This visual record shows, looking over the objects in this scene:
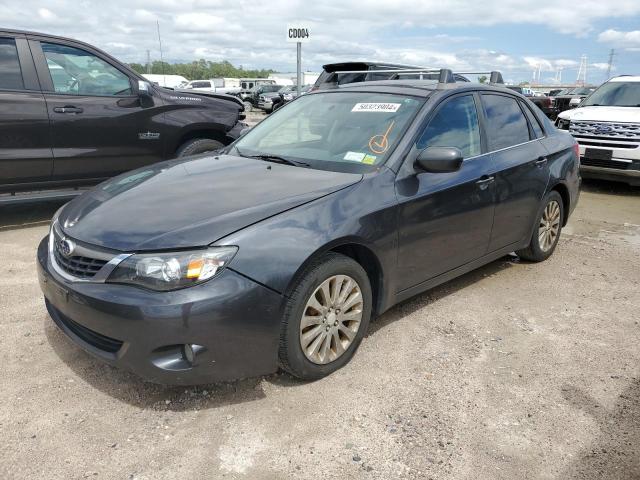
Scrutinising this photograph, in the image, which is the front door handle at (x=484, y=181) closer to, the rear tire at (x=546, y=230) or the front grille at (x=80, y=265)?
the rear tire at (x=546, y=230)

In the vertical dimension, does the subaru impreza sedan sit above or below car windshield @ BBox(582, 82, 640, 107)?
below

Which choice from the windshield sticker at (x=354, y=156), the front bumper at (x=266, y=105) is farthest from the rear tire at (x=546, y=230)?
the front bumper at (x=266, y=105)

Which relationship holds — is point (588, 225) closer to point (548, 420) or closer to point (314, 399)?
point (548, 420)

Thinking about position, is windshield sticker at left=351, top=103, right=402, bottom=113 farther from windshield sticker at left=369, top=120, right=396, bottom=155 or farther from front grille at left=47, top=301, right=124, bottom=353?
front grille at left=47, top=301, right=124, bottom=353

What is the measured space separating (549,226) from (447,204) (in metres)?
1.93

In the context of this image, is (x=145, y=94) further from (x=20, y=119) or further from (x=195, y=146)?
(x=20, y=119)

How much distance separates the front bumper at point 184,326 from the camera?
91.7 inches

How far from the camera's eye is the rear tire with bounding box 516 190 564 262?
467 cm

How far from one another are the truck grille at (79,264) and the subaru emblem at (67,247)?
0.05 ft

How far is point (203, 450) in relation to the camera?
2.39 m

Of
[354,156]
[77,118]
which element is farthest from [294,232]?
[77,118]

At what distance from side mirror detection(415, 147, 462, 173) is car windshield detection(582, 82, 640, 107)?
7.39 metres

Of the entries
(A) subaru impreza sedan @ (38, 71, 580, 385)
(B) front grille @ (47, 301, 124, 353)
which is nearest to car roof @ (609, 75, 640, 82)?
(A) subaru impreza sedan @ (38, 71, 580, 385)

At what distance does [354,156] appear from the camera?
129 inches
